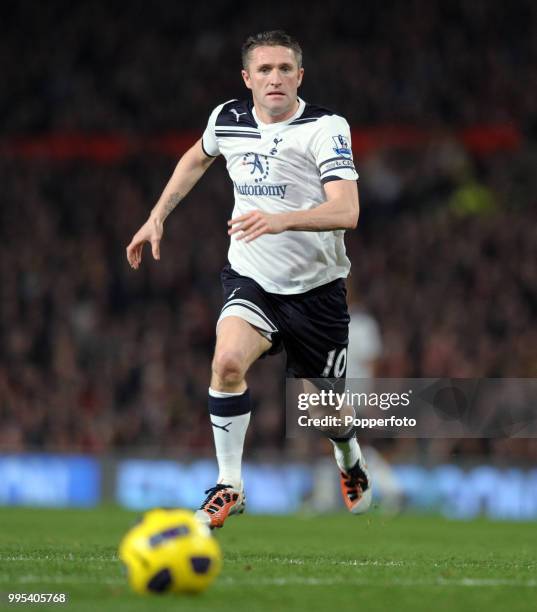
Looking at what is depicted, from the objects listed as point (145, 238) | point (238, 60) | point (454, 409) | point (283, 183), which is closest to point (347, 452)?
point (283, 183)

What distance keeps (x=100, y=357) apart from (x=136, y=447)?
179 cm

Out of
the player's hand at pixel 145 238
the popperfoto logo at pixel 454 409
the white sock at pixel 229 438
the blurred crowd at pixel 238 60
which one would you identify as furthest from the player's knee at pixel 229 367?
the blurred crowd at pixel 238 60

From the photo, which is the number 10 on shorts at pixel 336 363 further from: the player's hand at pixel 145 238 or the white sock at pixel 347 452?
the player's hand at pixel 145 238

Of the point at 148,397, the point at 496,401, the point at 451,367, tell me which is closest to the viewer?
the point at 496,401

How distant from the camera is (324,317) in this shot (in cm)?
732

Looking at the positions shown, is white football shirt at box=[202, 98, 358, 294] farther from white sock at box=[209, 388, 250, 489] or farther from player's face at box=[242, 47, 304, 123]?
white sock at box=[209, 388, 250, 489]

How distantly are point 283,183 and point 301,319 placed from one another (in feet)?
2.49

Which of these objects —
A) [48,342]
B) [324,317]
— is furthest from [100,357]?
[324,317]

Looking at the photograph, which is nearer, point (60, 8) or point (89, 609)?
point (89, 609)

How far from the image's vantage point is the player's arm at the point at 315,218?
600 centimetres

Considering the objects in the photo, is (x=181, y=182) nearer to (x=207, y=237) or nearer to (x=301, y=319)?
(x=301, y=319)

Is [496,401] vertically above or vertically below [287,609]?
above

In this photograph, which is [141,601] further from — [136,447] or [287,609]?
[136,447]

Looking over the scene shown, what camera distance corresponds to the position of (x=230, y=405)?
6.97 meters
